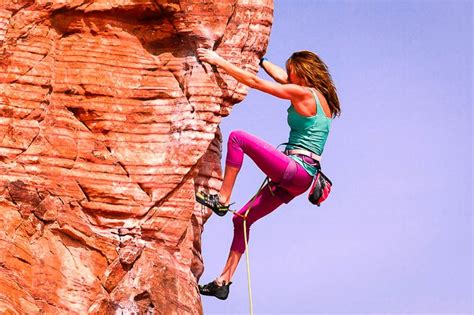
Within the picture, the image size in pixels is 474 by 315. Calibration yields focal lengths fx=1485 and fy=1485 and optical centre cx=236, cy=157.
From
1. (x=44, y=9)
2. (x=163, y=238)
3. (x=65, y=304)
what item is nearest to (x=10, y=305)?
(x=65, y=304)

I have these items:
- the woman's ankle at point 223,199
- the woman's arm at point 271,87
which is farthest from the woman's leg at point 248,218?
the woman's arm at point 271,87

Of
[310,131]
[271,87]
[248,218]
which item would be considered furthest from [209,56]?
[248,218]

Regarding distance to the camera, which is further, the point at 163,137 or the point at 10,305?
the point at 163,137

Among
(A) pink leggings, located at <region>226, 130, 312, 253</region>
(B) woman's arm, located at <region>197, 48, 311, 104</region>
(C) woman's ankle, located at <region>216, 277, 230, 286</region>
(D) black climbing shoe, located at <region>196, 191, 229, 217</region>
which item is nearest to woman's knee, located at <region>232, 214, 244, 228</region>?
(A) pink leggings, located at <region>226, 130, 312, 253</region>

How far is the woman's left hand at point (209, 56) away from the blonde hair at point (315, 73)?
1.09 meters

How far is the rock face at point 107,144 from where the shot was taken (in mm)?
21219

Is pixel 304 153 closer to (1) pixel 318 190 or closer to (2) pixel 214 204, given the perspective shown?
(1) pixel 318 190

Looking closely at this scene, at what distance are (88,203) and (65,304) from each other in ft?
5.04

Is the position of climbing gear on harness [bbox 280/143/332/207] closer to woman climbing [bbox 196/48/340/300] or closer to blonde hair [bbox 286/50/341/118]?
woman climbing [bbox 196/48/340/300]

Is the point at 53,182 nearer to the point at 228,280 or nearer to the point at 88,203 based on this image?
the point at 88,203

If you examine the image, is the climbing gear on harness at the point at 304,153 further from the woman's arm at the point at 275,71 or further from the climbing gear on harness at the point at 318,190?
the woman's arm at the point at 275,71

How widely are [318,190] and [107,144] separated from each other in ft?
10.5

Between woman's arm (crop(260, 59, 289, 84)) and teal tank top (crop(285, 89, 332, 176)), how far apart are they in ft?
3.47

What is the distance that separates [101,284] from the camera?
21359mm
